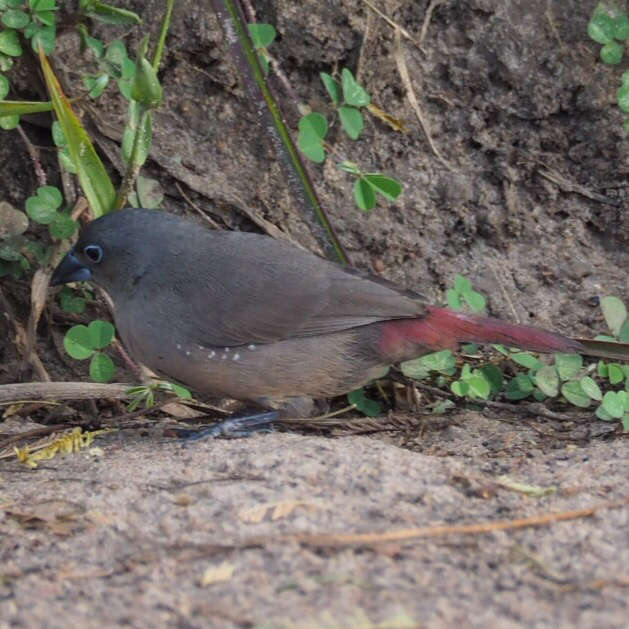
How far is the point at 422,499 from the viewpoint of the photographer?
266 centimetres

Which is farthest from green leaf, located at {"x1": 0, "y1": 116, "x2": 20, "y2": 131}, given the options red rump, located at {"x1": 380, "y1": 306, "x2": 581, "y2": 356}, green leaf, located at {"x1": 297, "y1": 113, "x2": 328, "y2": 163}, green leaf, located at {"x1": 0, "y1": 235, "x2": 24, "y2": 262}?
red rump, located at {"x1": 380, "y1": 306, "x2": 581, "y2": 356}

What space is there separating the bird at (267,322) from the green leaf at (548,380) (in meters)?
0.23

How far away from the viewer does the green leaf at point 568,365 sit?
4.07 metres

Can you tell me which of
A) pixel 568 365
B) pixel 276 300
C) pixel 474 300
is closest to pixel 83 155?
pixel 276 300

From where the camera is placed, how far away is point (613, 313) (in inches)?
171

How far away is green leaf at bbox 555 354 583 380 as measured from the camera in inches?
160

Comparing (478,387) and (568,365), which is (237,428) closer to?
(478,387)

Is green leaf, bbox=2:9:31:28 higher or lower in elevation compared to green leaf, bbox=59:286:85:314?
higher

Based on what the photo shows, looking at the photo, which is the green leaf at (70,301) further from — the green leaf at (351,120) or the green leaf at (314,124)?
the green leaf at (351,120)

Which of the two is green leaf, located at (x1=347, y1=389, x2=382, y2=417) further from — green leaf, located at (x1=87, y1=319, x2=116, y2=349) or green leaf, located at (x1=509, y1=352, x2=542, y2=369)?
green leaf, located at (x1=87, y1=319, x2=116, y2=349)

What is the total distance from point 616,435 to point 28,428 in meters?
2.32

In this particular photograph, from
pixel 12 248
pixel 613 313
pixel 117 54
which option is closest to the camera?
pixel 613 313

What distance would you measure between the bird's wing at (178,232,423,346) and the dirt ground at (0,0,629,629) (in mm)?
469

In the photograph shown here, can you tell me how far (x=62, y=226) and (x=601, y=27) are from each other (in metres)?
2.63
